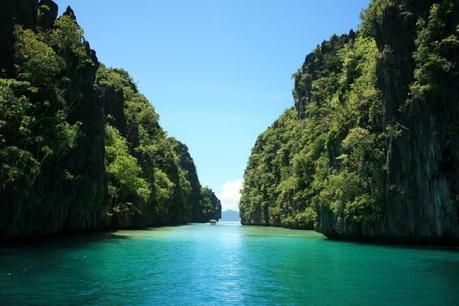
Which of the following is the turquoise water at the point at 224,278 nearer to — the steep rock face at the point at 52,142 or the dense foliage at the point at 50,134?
the steep rock face at the point at 52,142

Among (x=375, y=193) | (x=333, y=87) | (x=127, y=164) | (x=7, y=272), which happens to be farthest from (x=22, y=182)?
(x=333, y=87)

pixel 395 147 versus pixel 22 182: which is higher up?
pixel 395 147

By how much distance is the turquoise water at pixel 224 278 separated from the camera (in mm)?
15805

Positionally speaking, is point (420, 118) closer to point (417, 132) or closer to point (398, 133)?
point (417, 132)

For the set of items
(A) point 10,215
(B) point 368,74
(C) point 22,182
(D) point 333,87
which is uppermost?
(D) point 333,87

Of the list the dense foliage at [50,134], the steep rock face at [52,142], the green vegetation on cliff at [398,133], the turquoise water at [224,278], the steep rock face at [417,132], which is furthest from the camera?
the green vegetation on cliff at [398,133]

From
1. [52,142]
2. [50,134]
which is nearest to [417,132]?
[52,142]

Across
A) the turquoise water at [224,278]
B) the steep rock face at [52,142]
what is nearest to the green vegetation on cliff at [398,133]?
the turquoise water at [224,278]

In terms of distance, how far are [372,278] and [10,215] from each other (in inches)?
893

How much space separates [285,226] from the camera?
290ft

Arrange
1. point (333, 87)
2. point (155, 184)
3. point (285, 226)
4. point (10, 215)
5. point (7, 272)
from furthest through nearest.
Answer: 1. point (285, 226)
2. point (155, 184)
3. point (333, 87)
4. point (10, 215)
5. point (7, 272)

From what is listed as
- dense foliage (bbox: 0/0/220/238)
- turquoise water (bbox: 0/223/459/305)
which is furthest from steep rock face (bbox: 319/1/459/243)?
dense foliage (bbox: 0/0/220/238)

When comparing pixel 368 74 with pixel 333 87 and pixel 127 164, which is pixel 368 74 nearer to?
pixel 333 87

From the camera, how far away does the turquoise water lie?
15805 millimetres
